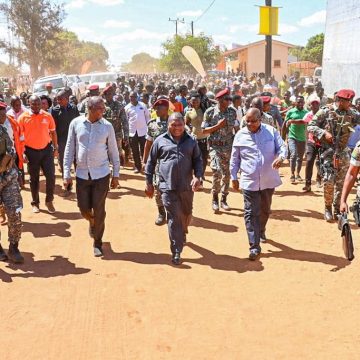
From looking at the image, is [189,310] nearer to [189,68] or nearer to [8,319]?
[8,319]

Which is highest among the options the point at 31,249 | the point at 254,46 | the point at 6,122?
the point at 254,46

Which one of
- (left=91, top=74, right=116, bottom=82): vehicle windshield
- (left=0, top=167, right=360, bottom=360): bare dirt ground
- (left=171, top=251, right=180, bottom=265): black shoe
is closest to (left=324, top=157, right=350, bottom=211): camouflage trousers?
(left=0, top=167, right=360, bottom=360): bare dirt ground

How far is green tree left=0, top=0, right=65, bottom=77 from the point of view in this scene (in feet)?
164

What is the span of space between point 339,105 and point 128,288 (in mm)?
3803

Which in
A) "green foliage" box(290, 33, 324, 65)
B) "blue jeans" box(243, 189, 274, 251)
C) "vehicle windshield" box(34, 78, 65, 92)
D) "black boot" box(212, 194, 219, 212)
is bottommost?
"black boot" box(212, 194, 219, 212)

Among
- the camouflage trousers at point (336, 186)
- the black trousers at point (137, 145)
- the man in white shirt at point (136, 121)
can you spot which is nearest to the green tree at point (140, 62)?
the black trousers at point (137, 145)

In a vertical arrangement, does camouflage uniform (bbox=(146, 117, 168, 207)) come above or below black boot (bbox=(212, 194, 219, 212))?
above

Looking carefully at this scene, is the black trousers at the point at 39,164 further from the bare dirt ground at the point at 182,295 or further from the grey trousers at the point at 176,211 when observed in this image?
the grey trousers at the point at 176,211

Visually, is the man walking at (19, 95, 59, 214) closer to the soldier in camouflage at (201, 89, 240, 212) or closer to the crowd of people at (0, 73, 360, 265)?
the crowd of people at (0, 73, 360, 265)

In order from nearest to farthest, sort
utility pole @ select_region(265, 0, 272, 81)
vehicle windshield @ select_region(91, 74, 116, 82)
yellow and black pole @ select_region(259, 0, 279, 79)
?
yellow and black pole @ select_region(259, 0, 279, 79)
utility pole @ select_region(265, 0, 272, 81)
vehicle windshield @ select_region(91, 74, 116, 82)

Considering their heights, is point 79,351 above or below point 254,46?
→ below

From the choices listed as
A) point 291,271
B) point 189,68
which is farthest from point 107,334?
point 189,68

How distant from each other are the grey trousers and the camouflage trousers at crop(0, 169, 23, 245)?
174cm

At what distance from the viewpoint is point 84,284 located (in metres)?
5.05
